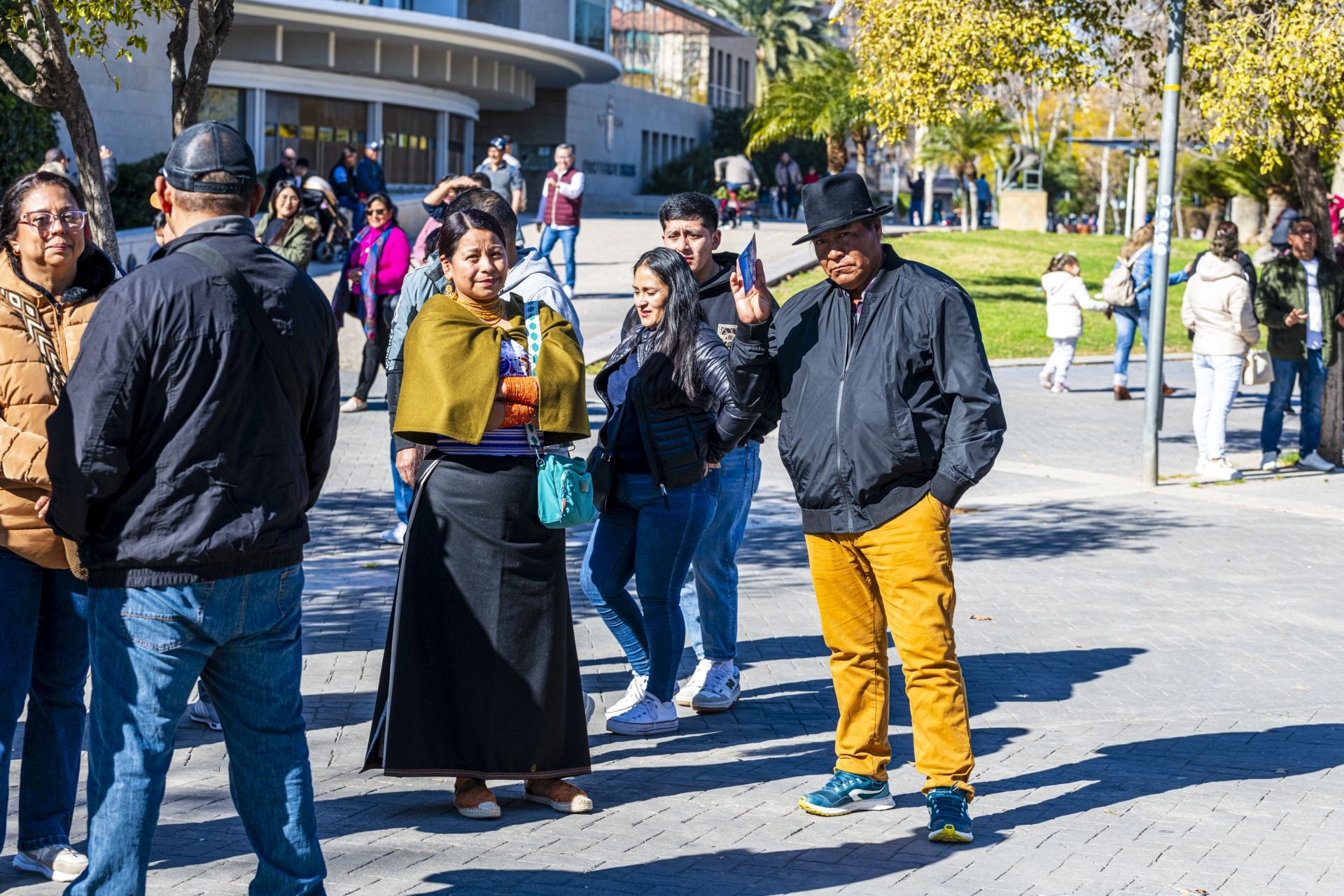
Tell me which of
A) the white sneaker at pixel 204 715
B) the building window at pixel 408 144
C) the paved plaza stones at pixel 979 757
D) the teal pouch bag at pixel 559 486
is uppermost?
the building window at pixel 408 144

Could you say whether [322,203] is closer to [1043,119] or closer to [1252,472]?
[1252,472]

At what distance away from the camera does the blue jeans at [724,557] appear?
6.27 metres

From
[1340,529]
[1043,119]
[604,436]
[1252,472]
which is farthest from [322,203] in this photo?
[1043,119]

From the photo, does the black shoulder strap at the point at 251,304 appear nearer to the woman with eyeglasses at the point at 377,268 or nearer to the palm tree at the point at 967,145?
the woman with eyeglasses at the point at 377,268

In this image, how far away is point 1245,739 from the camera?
241 inches

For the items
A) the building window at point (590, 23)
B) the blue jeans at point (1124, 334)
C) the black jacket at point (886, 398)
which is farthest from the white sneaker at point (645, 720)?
the building window at point (590, 23)

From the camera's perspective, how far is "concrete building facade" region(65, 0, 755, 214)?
36.3 meters

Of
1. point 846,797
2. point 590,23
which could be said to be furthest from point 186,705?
point 590,23

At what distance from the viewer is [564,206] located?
2039cm

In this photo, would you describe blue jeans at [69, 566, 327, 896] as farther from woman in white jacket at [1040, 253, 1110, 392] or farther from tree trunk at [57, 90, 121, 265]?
woman in white jacket at [1040, 253, 1110, 392]

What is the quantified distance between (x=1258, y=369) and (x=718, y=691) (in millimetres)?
7762

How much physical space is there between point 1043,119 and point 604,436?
219ft

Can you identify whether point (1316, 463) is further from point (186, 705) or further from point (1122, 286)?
point (186, 705)

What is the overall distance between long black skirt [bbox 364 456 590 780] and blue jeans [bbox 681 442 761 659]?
1.28 metres
